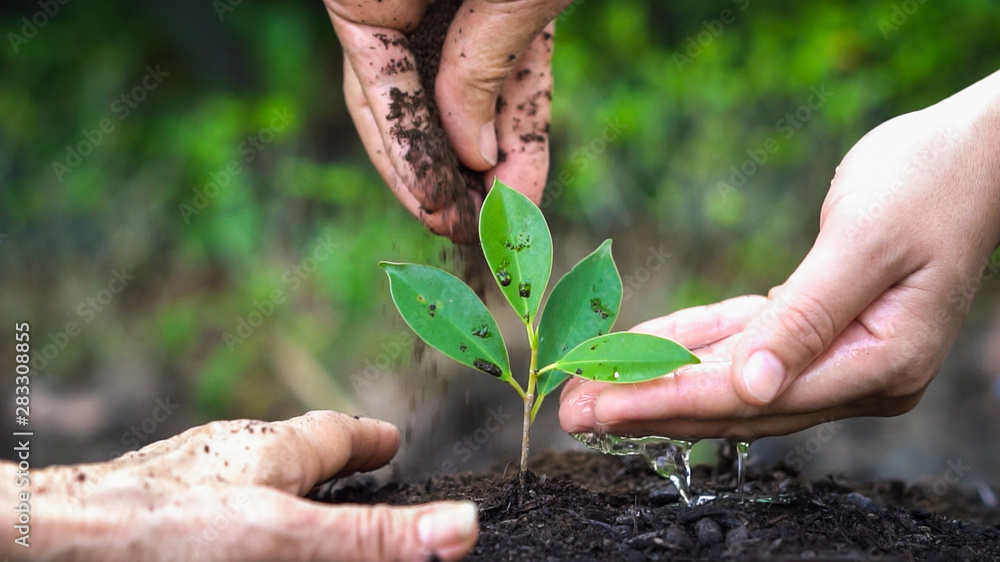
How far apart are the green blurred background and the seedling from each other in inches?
55.7

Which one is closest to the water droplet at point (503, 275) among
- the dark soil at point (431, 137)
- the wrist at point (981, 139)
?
the dark soil at point (431, 137)

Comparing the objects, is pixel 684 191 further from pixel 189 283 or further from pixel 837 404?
pixel 189 283

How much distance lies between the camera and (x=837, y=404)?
119 cm

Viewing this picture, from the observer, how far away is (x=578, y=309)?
3.73 ft

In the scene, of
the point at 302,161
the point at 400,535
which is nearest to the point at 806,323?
the point at 400,535

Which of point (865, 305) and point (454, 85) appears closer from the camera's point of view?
point (865, 305)

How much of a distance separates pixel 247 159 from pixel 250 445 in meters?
2.02

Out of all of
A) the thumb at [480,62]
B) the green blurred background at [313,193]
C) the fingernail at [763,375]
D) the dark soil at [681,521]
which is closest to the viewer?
the dark soil at [681,521]

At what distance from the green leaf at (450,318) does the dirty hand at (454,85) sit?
0.35 m

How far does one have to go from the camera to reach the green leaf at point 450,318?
109 centimetres

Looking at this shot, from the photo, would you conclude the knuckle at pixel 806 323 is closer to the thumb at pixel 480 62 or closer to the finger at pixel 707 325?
the finger at pixel 707 325

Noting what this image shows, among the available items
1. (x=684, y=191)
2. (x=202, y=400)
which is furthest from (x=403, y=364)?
(x=684, y=191)

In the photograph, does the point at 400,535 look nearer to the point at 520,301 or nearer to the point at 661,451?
the point at 520,301

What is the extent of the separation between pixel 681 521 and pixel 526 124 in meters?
0.91
